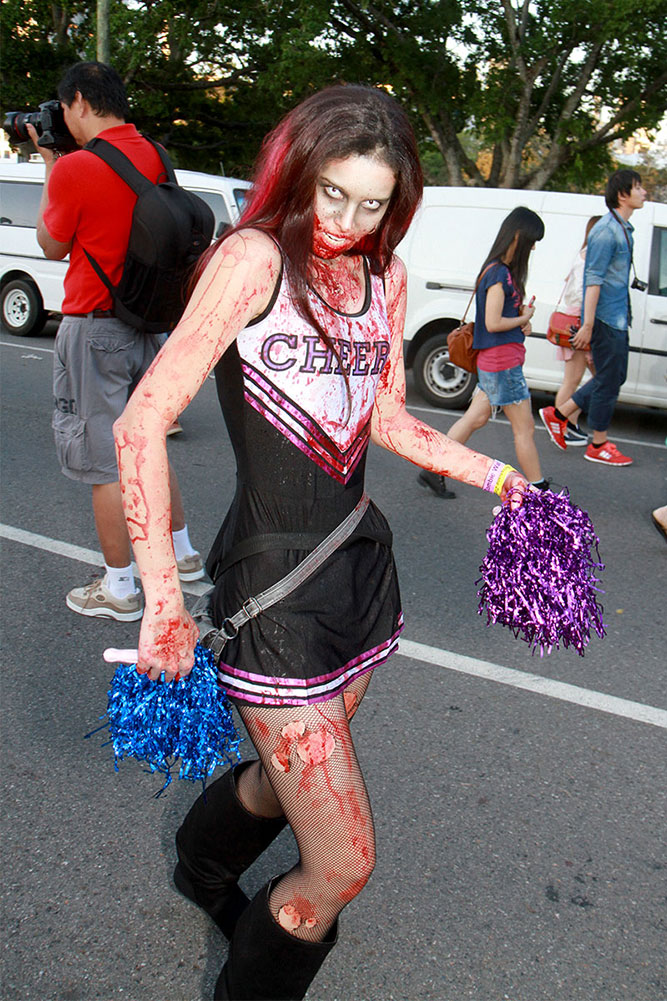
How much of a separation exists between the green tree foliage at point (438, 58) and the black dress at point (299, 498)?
16291 millimetres

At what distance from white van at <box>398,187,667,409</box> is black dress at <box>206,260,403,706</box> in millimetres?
6547

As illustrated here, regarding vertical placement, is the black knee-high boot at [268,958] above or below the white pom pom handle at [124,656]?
below

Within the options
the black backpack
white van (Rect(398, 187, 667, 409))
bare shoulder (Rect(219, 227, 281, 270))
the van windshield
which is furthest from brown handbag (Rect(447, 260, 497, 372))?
the van windshield

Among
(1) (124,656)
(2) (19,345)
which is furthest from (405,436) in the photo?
(2) (19,345)

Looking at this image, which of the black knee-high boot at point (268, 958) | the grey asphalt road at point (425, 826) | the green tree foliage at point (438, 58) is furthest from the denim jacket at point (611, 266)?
the green tree foliage at point (438, 58)

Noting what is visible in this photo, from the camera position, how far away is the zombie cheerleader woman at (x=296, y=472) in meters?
1.58

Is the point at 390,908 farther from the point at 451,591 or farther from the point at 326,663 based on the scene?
the point at 451,591

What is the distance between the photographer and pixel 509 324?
5.39m

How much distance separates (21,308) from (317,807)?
1062 centimetres

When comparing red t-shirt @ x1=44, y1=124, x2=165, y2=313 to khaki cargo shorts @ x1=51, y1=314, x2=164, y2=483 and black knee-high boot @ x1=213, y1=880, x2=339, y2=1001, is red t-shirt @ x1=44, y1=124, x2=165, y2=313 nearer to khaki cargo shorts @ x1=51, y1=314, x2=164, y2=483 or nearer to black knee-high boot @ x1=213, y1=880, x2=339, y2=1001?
khaki cargo shorts @ x1=51, y1=314, x2=164, y2=483

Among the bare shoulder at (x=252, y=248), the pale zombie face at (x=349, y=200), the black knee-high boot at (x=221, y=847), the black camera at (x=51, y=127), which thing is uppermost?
the black camera at (x=51, y=127)

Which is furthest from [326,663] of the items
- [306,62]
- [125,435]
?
[306,62]

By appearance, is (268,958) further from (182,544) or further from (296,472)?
(182,544)

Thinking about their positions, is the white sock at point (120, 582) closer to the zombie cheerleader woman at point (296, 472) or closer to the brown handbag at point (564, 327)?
the zombie cheerleader woman at point (296, 472)
